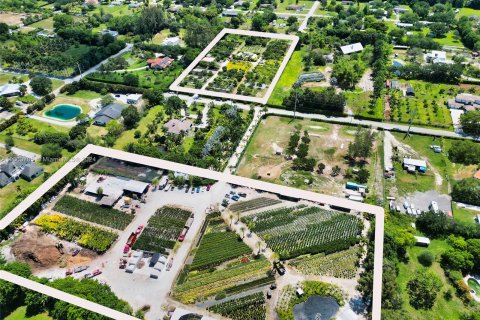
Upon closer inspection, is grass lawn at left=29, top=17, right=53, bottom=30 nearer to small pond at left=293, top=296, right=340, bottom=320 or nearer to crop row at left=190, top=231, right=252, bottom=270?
crop row at left=190, top=231, right=252, bottom=270

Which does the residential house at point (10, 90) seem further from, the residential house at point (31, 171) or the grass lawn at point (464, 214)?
the grass lawn at point (464, 214)

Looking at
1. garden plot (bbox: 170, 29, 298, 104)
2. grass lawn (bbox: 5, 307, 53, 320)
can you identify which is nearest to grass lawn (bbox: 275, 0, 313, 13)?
garden plot (bbox: 170, 29, 298, 104)

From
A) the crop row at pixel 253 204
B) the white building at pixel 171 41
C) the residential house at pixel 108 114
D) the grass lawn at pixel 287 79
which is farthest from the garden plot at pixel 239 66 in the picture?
the crop row at pixel 253 204

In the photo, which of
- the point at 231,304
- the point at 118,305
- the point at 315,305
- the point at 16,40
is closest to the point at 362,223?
the point at 315,305

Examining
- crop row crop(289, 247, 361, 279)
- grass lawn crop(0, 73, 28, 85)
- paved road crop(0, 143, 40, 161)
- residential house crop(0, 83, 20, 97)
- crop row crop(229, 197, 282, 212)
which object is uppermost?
crop row crop(229, 197, 282, 212)

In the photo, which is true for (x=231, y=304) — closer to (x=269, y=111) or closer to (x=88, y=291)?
(x=88, y=291)
